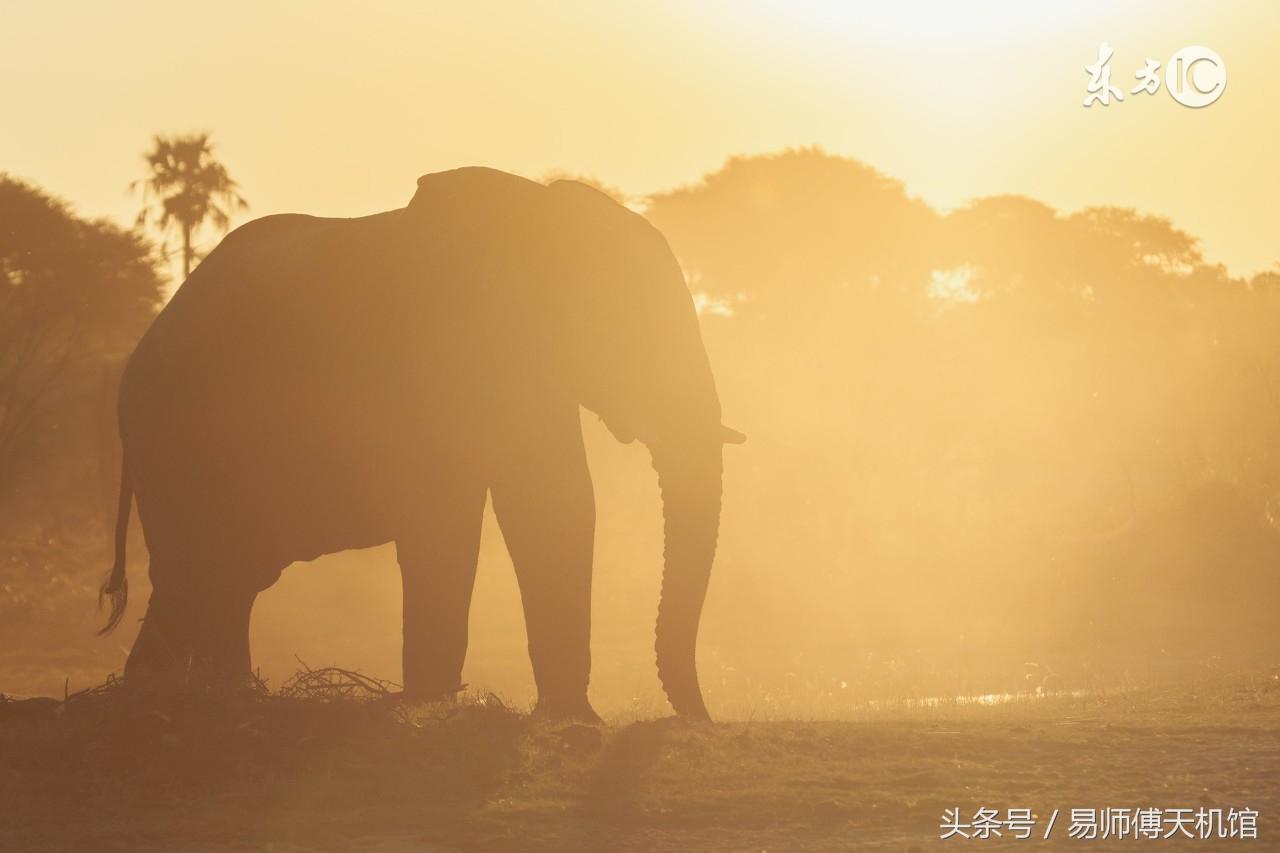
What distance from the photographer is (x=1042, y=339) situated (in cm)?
4781

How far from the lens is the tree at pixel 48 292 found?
29.7 meters

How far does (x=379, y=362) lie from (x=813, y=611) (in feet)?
61.3

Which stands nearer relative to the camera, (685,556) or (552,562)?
(552,562)

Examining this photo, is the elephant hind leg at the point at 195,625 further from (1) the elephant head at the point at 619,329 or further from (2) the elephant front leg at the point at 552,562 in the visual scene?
(1) the elephant head at the point at 619,329

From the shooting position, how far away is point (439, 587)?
11195 millimetres

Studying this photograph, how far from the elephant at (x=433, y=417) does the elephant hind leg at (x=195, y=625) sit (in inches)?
0.6

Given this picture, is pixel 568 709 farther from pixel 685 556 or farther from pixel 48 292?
pixel 48 292

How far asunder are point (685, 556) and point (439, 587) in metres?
1.89

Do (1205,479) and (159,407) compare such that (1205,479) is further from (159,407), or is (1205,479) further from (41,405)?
(159,407)

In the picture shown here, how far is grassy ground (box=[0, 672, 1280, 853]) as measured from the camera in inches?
322

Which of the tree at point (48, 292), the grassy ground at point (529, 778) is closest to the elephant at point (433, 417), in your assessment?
the grassy ground at point (529, 778)
